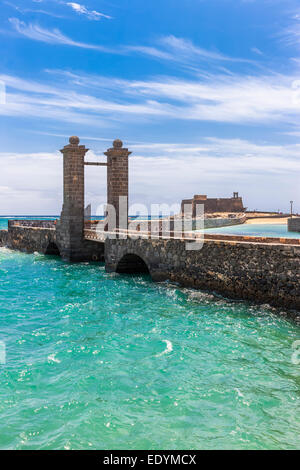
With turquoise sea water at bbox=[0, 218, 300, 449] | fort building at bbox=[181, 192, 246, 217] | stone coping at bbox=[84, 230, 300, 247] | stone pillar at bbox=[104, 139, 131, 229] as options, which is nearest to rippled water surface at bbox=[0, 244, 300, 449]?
turquoise sea water at bbox=[0, 218, 300, 449]

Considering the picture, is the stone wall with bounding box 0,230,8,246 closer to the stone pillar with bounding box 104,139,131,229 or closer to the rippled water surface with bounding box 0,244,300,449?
the stone pillar with bounding box 104,139,131,229

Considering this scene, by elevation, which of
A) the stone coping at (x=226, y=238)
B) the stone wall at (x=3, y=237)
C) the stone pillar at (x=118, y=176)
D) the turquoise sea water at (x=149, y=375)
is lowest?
the turquoise sea water at (x=149, y=375)

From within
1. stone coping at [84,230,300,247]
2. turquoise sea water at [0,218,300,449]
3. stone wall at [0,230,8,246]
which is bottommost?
turquoise sea water at [0,218,300,449]

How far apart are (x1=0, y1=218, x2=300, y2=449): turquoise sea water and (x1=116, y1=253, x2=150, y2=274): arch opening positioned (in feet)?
17.4

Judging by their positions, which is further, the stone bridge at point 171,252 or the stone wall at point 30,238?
the stone wall at point 30,238

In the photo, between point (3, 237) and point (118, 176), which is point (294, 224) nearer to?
point (118, 176)

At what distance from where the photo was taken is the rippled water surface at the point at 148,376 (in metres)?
5.41

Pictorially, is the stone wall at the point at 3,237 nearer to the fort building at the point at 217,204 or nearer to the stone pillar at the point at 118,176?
the stone pillar at the point at 118,176

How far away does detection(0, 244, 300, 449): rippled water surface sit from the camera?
5.41m

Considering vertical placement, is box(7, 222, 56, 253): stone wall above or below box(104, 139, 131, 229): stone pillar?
below

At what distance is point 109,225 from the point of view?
865 inches

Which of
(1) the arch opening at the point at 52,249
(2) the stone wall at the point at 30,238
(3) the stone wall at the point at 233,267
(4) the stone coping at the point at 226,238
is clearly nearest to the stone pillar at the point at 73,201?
(2) the stone wall at the point at 30,238

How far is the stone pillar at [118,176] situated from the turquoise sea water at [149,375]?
9.29 m
